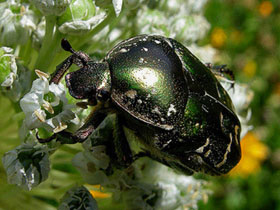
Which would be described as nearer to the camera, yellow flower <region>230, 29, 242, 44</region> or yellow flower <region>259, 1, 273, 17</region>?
yellow flower <region>230, 29, 242, 44</region>

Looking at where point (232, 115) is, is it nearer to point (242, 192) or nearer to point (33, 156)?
point (33, 156)

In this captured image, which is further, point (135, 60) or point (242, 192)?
point (242, 192)

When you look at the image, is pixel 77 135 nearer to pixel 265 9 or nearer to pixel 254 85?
pixel 254 85

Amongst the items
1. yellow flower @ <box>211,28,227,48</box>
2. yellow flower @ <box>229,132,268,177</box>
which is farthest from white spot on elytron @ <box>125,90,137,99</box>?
yellow flower @ <box>211,28,227,48</box>

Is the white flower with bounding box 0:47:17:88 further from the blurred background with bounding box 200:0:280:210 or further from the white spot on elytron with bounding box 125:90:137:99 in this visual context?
the blurred background with bounding box 200:0:280:210

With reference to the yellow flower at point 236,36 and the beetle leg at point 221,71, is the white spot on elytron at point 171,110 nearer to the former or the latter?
the beetle leg at point 221,71

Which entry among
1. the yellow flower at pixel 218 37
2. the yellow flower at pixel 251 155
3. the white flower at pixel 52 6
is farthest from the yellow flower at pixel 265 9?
the white flower at pixel 52 6

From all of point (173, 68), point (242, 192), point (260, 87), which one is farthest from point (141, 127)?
point (260, 87)
